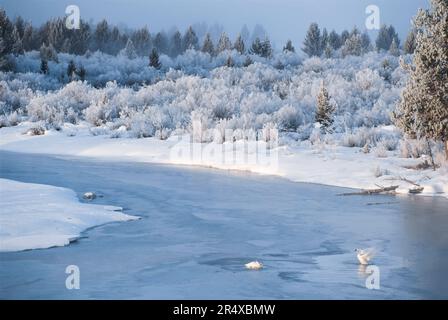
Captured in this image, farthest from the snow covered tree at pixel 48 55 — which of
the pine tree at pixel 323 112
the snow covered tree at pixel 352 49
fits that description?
the pine tree at pixel 323 112

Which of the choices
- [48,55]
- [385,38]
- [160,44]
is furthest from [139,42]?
[48,55]

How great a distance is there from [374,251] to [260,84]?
83.8 ft

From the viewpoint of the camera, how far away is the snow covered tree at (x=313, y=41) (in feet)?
213

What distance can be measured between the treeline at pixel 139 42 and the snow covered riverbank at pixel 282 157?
1978 centimetres

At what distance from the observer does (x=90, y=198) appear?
10445 millimetres

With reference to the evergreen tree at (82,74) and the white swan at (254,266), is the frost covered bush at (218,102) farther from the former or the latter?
the white swan at (254,266)

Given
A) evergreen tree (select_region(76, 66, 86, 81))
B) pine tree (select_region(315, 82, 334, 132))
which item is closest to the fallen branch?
pine tree (select_region(315, 82, 334, 132))

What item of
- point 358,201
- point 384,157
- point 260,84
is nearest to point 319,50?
point 260,84

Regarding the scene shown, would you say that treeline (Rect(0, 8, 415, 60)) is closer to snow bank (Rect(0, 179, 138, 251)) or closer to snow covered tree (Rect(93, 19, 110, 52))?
snow covered tree (Rect(93, 19, 110, 52))

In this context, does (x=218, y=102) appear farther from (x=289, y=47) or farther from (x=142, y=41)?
(x=142, y=41)

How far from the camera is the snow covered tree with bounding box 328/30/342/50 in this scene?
67.3m

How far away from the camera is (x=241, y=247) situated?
7305 mm

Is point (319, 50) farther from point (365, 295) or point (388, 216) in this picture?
point (365, 295)

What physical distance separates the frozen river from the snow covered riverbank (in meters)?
0.90
